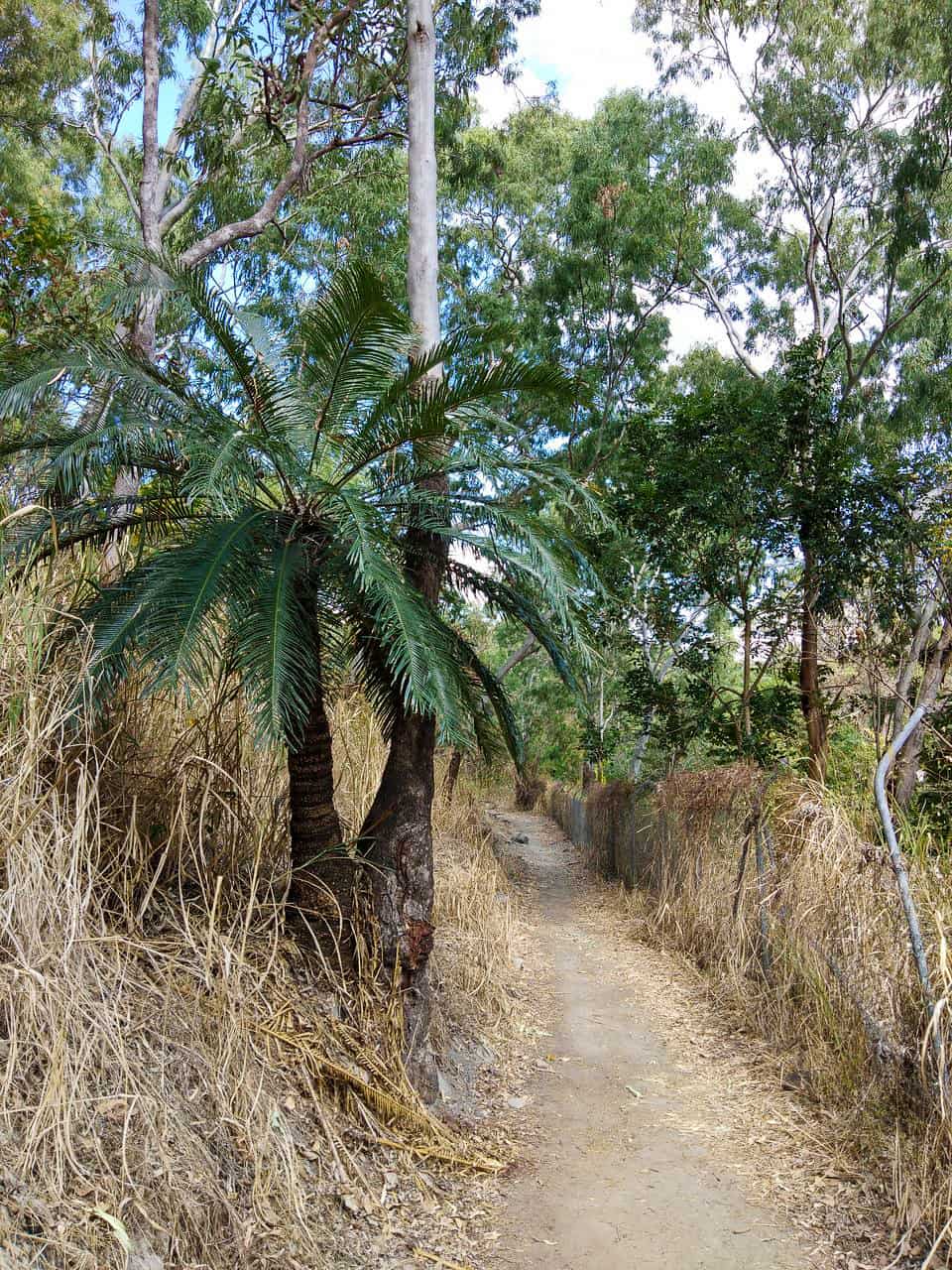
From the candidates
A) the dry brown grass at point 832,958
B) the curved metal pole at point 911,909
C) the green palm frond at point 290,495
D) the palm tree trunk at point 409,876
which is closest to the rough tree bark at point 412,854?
the palm tree trunk at point 409,876

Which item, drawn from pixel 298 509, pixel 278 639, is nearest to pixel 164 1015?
pixel 278 639

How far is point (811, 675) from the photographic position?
1037cm

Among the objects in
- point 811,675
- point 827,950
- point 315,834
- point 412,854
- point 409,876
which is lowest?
point 827,950

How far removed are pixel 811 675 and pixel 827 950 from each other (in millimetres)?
4877

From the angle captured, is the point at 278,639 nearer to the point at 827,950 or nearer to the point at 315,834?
the point at 315,834

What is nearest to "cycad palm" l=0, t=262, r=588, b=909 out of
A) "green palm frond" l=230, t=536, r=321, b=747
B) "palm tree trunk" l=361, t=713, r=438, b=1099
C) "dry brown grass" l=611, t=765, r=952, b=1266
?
"green palm frond" l=230, t=536, r=321, b=747

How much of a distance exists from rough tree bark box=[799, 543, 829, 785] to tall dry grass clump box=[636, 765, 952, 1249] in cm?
149

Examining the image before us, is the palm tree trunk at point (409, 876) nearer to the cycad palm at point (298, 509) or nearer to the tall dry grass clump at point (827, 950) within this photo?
the cycad palm at point (298, 509)

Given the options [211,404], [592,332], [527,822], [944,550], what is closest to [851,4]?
[592,332]

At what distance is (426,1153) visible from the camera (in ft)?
16.3

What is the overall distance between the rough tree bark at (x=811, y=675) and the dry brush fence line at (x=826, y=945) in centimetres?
139

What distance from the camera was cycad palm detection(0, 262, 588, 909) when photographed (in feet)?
15.0

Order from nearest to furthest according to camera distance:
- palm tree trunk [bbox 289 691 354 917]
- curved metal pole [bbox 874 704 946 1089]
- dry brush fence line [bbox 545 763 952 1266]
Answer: curved metal pole [bbox 874 704 946 1089] < dry brush fence line [bbox 545 763 952 1266] < palm tree trunk [bbox 289 691 354 917]

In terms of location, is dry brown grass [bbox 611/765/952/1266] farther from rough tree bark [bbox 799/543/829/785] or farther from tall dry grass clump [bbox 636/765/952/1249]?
rough tree bark [bbox 799/543/829/785]
